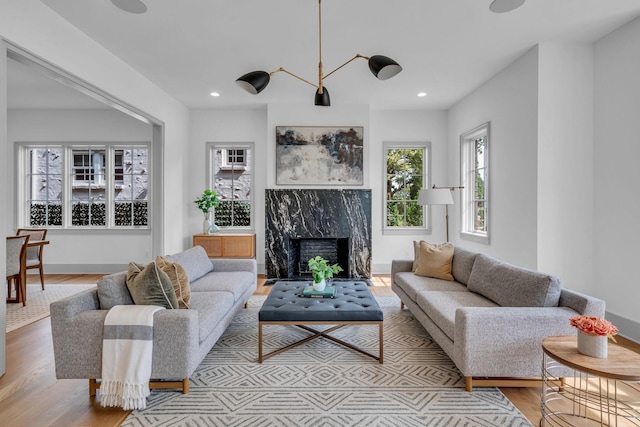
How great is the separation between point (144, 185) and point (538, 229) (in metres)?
6.28

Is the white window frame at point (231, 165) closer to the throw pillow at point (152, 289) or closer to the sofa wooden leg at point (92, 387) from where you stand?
the throw pillow at point (152, 289)

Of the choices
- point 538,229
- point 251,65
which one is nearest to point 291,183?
point 251,65

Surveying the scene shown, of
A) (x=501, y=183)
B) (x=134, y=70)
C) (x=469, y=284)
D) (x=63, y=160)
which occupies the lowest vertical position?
(x=469, y=284)

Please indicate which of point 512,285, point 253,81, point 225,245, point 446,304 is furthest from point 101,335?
point 225,245

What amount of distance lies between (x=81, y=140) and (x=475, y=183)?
22.8 ft

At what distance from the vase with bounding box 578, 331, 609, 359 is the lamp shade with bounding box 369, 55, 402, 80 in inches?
78.6

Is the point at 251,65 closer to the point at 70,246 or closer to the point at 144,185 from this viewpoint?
the point at 144,185

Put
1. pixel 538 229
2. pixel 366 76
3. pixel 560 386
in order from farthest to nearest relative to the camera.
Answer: pixel 366 76, pixel 538 229, pixel 560 386

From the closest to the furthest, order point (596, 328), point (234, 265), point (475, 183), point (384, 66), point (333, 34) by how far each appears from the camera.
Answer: point (596, 328) → point (384, 66) → point (333, 34) → point (234, 265) → point (475, 183)

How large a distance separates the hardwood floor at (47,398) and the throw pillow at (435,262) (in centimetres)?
156

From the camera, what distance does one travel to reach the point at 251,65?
13.4 ft

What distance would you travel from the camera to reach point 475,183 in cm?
532

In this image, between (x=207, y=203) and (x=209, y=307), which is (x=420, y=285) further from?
(x=207, y=203)

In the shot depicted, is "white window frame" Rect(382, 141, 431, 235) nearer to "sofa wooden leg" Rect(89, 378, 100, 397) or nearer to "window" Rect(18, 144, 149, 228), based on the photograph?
"window" Rect(18, 144, 149, 228)
